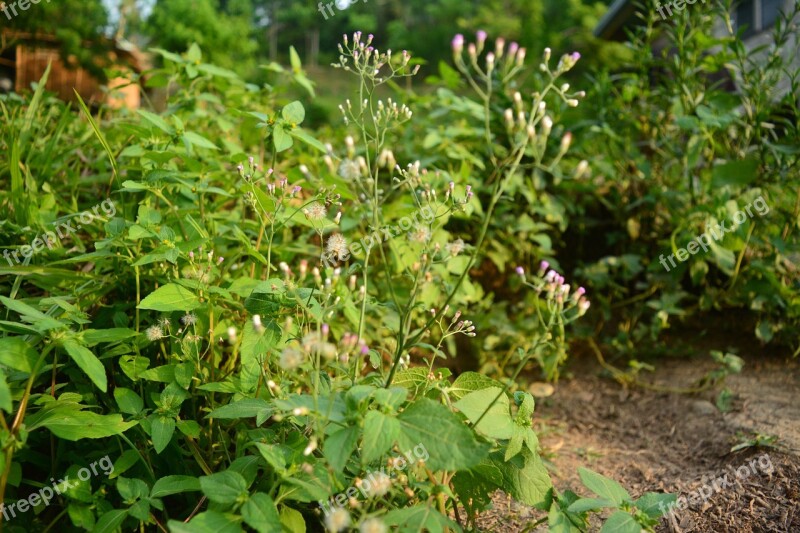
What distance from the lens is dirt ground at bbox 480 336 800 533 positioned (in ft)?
5.81

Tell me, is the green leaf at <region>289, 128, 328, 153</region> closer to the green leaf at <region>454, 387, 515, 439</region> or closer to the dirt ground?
the green leaf at <region>454, 387, 515, 439</region>

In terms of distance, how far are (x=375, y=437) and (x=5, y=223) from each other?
5.30 feet

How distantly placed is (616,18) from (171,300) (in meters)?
8.49

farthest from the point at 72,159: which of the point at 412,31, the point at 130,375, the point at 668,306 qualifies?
the point at 412,31

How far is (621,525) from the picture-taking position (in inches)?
50.8

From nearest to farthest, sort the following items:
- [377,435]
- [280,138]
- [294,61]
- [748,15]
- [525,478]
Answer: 1. [377,435]
2. [525,478]
3. [280,138]
4. [294,61]
5. [748,15]

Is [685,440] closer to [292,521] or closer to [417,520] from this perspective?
[417,520]

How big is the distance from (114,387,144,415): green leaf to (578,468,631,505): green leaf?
1.14 m

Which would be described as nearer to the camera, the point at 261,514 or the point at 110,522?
the point at 261,514

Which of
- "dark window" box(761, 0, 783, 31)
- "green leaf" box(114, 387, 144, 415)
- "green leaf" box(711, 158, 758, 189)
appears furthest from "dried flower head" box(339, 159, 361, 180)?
"dark window" box(761, 0, 783, 31)

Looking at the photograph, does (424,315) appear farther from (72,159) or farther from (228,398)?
(72,159)

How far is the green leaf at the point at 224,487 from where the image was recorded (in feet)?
3.99

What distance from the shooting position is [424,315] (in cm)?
277

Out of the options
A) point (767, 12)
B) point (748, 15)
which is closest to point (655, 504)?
point (767, 12)
